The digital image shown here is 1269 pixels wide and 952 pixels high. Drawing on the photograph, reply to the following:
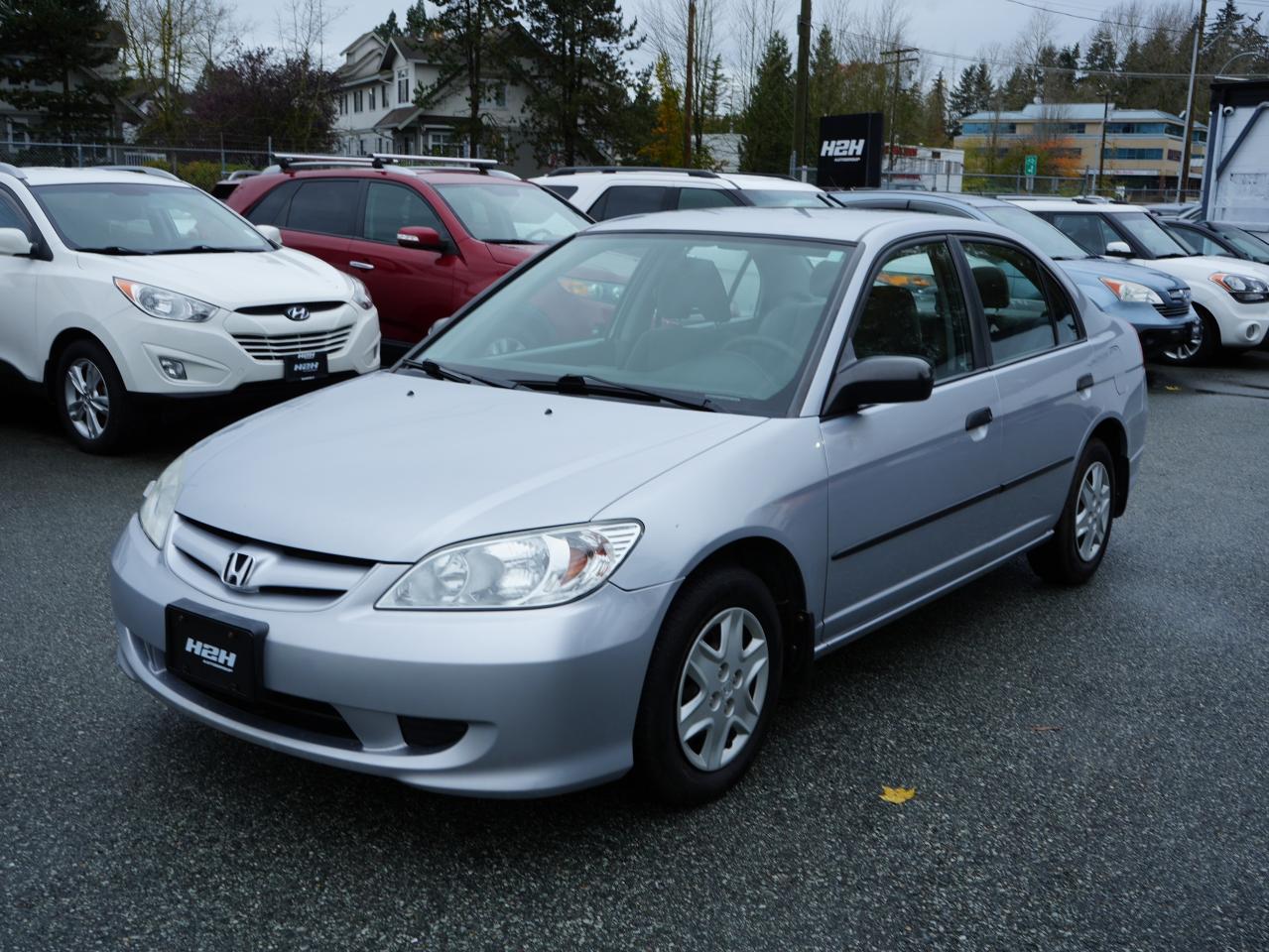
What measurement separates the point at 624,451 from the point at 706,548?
368 millimetres

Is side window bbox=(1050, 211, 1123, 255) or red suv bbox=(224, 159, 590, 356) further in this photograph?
side window bbox=(1050, 211, 1123, 255)

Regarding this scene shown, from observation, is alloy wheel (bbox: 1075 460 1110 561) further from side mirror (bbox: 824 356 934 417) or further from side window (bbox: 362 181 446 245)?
side window (bbox: 362 181 446 245)

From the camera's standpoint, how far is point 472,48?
4912 centimetres

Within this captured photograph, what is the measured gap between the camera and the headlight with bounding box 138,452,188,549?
3.50m

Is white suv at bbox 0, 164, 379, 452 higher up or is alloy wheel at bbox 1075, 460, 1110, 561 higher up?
white suv at bbox 0, 164, 379, 452

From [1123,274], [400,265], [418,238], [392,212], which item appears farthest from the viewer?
[1123,274]

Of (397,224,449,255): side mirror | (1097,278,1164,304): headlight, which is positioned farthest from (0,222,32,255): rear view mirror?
(1097,278,1164,304): headlight

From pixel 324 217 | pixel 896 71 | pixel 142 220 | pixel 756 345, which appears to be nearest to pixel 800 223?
pixel 756 345

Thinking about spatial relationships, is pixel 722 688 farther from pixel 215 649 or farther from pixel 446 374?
pixel 446 374

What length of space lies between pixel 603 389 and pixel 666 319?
1.46ft

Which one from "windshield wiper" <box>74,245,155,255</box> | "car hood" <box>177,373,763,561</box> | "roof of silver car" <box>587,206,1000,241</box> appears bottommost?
"car hood" <box>177,373,763,561</box>

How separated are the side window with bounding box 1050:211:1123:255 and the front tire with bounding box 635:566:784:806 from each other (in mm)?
10949

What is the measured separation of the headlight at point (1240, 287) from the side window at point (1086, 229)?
1037 millimetres

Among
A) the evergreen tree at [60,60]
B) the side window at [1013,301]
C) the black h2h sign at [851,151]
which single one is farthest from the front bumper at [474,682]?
the evergreen tree at [60,60]
